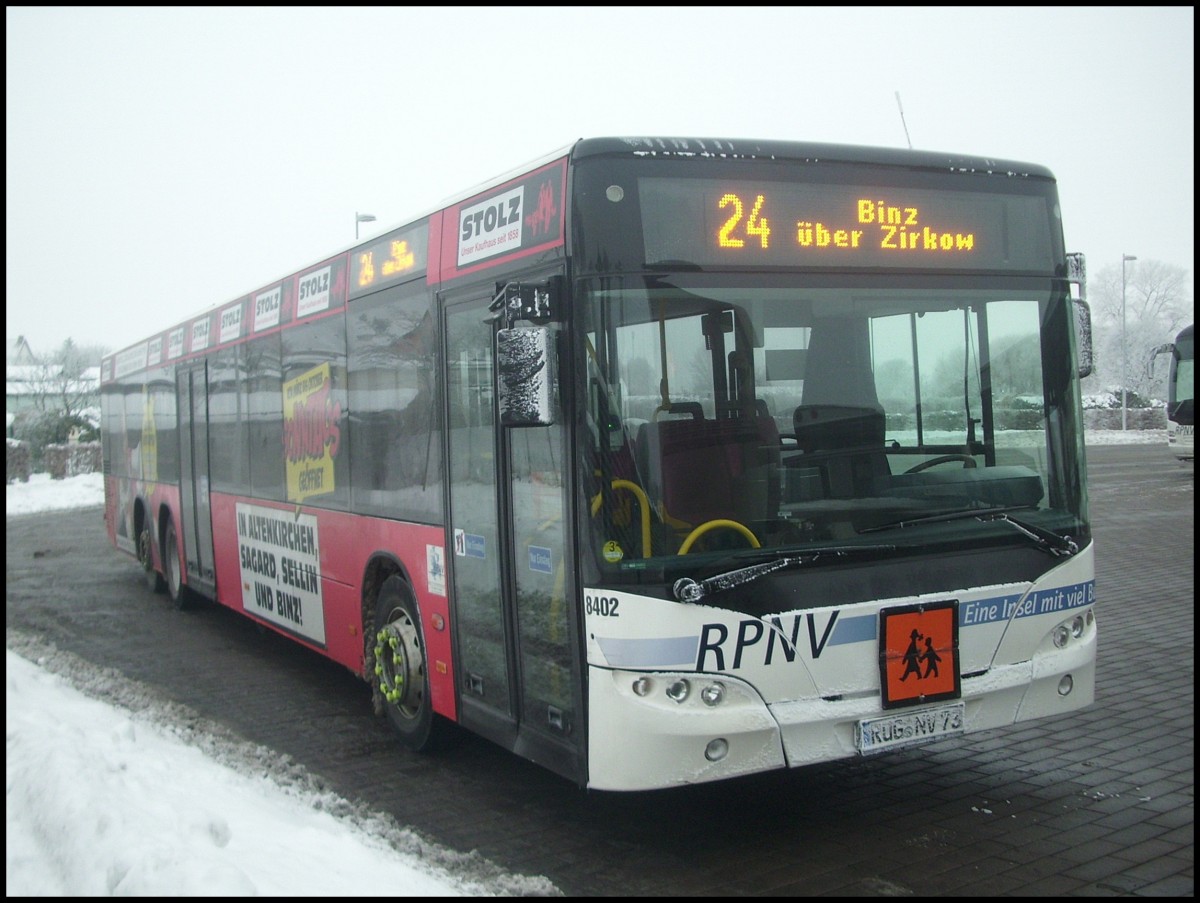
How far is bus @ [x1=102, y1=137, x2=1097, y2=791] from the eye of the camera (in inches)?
200

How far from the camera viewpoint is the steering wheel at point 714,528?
16.7 feet

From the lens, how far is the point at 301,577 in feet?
30.5

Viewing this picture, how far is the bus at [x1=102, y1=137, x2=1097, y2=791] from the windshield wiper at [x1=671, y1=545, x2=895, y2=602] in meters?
0.01

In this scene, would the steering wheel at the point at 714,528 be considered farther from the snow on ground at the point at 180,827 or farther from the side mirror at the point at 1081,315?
the side mirror at the point at 1081,315

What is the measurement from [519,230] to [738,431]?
1480 mm

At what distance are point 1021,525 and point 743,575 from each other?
59.2 inches

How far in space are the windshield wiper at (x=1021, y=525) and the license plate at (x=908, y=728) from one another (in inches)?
32.8

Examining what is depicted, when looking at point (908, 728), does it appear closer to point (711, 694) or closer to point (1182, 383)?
point (711, 694)

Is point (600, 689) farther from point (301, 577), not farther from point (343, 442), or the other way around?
point (301, 577)

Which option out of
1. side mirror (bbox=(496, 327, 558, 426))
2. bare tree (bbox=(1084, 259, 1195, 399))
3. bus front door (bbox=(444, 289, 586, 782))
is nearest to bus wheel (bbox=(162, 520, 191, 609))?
bus front door (bbox=(444, 289, 586, 782))

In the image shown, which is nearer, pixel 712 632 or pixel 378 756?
pixel 712 632

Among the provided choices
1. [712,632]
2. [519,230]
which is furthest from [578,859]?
[519,230]

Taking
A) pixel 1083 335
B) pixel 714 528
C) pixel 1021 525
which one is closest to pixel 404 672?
pixel 714 528

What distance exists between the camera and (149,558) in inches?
595
